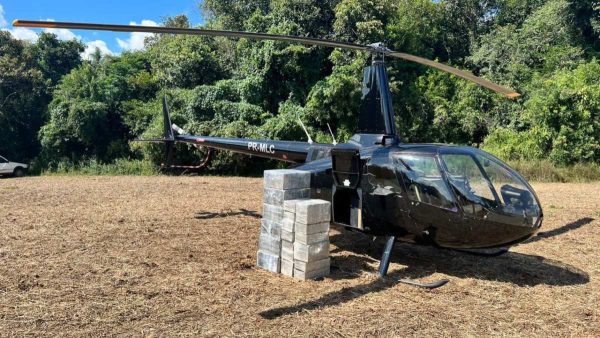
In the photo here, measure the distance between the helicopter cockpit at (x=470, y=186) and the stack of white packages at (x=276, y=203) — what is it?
1.40 m

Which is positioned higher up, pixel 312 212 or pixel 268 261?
pixel 312 212

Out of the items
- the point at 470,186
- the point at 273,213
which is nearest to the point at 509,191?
the point at 470,186

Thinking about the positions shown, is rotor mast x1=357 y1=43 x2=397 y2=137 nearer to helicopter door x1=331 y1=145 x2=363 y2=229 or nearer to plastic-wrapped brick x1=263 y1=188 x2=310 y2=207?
helicopter door x1=331 y1=145 x2=363 y2=229

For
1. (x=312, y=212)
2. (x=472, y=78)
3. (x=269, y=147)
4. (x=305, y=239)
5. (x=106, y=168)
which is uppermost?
(x=472, y=78)

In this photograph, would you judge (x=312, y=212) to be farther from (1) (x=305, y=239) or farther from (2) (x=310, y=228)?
(1) (x=305, y=239)

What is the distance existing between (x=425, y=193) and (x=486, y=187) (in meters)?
0.72

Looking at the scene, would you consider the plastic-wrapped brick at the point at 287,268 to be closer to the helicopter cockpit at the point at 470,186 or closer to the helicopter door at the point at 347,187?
the helicopter door at the point at 347,187

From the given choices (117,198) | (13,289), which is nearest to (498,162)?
(13,289)

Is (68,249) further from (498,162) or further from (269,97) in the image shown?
(269,97)

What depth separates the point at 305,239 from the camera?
18.5 feet

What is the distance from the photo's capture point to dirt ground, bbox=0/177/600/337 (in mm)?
4414

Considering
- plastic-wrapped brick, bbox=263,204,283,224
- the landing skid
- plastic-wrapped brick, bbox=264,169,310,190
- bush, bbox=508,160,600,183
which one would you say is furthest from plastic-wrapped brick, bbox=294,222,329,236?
bush, bbox=508,160,600,183

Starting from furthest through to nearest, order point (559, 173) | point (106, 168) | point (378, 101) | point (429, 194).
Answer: point (106, 168), point (559, 173), point (378, 101), point (429, 194)

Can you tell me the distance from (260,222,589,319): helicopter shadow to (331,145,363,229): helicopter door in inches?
27.7
